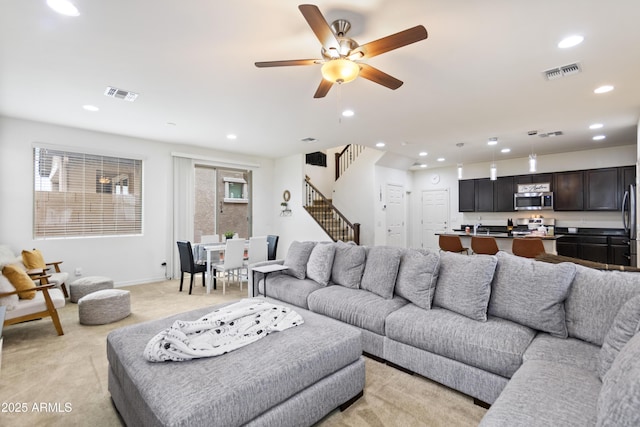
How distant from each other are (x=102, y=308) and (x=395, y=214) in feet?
22.2

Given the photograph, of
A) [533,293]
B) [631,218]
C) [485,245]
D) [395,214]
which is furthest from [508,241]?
[533,293]

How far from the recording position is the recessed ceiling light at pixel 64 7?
2.11 meters

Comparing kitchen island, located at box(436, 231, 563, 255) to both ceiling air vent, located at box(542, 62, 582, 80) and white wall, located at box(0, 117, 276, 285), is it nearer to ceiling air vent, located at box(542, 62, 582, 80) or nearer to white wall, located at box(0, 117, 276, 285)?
ceiling air vent, located at box(542, 62, 582, 80)

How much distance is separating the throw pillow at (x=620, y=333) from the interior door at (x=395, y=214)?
6.53 m

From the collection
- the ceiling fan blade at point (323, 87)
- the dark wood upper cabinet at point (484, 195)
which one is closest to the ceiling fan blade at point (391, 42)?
the ceiling fan blade at point (323, 87)

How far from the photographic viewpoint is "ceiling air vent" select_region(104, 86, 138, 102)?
11.7 feet

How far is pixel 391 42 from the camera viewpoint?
2117 mm

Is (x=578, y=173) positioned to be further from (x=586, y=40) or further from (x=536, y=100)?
(x=586, y=40)

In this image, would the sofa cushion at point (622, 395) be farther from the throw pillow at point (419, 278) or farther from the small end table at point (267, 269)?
the small end table at point (267, 269)

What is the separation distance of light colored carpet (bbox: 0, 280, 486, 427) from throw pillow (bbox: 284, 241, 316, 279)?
1.37m

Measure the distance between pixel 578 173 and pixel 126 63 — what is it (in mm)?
8559

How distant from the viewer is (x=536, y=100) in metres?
3.89

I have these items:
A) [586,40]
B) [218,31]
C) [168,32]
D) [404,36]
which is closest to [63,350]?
[168,32]

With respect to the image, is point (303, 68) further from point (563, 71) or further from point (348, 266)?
point (563, 71)
